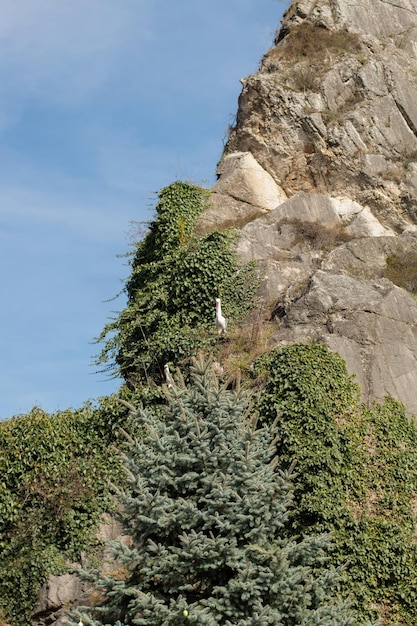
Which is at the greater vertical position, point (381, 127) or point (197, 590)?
point (381, 127)

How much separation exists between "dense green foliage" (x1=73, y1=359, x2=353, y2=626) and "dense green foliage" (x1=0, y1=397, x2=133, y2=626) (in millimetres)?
3083

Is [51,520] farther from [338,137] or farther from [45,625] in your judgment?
[338,137]

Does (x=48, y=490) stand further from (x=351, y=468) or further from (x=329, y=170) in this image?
(x=329, y=170)

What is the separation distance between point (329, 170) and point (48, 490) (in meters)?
12.8

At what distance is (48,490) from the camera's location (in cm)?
1656

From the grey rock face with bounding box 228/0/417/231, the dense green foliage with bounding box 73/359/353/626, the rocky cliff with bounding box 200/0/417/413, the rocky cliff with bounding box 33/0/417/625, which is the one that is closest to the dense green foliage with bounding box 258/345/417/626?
the dense green foliage with bounding box 73/359/353/626

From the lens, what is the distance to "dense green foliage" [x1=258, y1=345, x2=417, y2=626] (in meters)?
14.1

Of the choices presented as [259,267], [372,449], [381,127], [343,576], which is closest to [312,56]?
[381,127]

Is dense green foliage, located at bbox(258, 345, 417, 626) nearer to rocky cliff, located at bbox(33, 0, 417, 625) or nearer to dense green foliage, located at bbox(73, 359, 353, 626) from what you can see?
dense green foliage, located at bbox(73, 359, 353, 626)

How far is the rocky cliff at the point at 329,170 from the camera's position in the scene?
61.7 feet

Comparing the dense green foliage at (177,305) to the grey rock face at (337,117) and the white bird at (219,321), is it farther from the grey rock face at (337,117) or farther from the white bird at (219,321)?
the grey rock face at (337,117)

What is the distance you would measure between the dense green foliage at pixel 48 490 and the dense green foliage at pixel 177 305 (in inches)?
92.4

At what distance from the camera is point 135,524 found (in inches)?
495

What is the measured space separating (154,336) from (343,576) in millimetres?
7797
